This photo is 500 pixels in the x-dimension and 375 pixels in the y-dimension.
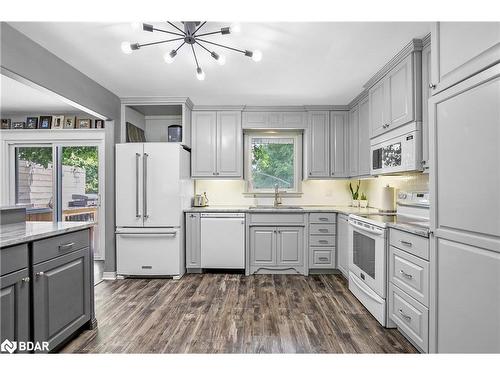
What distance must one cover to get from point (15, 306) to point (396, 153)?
9.84 ft

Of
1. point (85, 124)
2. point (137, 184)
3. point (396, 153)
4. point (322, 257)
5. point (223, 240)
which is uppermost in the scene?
point (85, 124)

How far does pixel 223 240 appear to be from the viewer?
3650 mm

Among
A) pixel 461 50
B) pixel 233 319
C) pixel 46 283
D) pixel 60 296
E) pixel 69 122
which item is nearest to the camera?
pixel 461 50

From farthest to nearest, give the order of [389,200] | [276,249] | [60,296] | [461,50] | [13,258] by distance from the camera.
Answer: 1. [276,249]
2. [389,200]
3. [60,296]
4. [13,258]
5. [461,50]

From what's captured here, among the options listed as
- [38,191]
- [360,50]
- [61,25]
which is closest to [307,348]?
[360,50]

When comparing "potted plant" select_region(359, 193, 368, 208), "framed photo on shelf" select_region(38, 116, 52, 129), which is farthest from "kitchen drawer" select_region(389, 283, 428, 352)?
"framed photo on shelf" select_region(38, 116, 52, 129)

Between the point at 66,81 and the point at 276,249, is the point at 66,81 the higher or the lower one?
the higher one

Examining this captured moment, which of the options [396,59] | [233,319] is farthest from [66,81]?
[396,59]

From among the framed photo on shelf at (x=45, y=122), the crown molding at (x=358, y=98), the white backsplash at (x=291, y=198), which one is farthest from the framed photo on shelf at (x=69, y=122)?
the crown molding at (x=358, y=98)

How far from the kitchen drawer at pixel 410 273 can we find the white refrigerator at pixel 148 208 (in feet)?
8.22

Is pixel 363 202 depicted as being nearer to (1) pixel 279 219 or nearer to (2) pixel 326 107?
(1) pixel 279 219

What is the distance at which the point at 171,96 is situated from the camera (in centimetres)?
362

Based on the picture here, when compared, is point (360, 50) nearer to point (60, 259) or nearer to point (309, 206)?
point (309, 206)

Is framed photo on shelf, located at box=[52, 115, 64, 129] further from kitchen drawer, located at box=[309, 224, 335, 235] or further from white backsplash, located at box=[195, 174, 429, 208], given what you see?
kitchen drawer, located at box=[309, 224, 335, 235]
